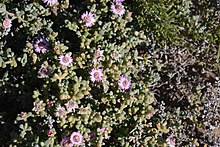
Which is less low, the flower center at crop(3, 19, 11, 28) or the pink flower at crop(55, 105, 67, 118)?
the flower center at crop(3, 19, 11, 28)

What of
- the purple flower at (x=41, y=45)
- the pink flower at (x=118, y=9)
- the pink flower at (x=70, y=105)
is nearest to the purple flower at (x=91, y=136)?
the pink flower at (x=70, y=105)

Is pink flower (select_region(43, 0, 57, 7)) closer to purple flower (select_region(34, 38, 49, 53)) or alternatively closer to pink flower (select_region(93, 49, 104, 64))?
purple flower (select_region(34, 38, 49, 53))

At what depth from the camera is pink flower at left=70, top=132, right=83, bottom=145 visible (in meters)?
2.26

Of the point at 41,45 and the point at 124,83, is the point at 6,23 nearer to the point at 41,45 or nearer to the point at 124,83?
the point at 41,45

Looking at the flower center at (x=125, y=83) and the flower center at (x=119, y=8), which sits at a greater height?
the flower center at (x=119, y=8)

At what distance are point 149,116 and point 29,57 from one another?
705mm

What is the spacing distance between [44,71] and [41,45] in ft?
0.56

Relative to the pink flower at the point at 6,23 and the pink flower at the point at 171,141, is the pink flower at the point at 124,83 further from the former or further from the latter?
the pink flower at the point at 6,23

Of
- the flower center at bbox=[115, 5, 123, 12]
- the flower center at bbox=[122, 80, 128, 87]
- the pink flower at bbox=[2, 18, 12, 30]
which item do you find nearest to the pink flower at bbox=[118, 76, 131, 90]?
the flower center at bbox=[122, 80, 128, 87]

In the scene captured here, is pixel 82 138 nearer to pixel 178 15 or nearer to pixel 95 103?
pixel 95 103

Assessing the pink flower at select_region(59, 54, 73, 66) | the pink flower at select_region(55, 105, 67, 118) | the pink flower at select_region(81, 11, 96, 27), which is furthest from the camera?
the pink flower at select_region(81, 11, 96, 27)

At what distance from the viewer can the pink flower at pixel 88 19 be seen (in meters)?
2.48

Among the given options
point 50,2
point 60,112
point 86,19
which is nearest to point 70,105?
point 60,112

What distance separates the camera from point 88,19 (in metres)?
2.48
